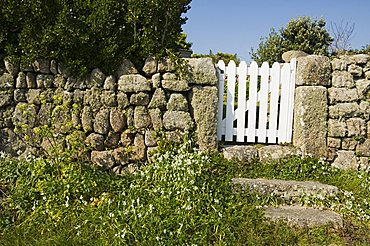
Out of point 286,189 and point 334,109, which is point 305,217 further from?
point 334,109

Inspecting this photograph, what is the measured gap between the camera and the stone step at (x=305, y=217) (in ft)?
13.3

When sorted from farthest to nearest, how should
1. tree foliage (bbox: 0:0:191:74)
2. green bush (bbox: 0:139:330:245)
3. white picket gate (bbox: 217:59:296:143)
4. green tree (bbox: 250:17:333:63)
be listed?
green tree (bbox: 250:17:333:63) → white picket gate (bbox: 217:59:296:143) → tree foliage (bbox: 0:0:191:74) → green bush (bbox: 0:139:330:245)

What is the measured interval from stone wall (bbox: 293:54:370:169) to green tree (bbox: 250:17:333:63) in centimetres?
581

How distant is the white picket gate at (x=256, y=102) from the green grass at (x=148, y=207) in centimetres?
66

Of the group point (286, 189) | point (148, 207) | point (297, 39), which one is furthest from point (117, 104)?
point (297, 39)

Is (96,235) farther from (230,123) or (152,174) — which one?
(230,123)

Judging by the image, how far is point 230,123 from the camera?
5605 mm

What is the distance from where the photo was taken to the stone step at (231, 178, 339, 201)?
4668 mm

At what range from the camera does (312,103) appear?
17.9ft

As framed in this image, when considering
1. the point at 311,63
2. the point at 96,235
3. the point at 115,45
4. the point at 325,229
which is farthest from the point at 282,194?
the point at 115,45

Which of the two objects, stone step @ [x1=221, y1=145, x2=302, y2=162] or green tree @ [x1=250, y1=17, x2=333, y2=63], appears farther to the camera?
green tree @ [x1=250, y1=17, x2=333, y2=63]

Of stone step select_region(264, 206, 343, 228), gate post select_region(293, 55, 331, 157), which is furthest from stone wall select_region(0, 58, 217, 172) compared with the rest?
stone step select_region(264, 206, 343, 228)

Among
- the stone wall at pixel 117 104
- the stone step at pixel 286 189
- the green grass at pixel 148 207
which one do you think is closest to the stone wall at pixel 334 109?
the green grass at pixel 148 207

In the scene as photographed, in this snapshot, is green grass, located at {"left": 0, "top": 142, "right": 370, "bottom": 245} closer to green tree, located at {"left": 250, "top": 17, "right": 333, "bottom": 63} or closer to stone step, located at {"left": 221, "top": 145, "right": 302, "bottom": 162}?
stone step, located at {"left": 221, "top": 145, "right": 302, "bottom": 162}
